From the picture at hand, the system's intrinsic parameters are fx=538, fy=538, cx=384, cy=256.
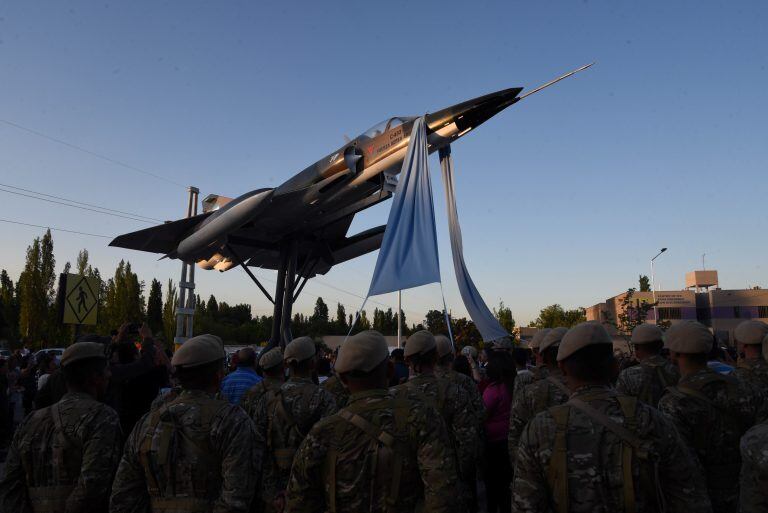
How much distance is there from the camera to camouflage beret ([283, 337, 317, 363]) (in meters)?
4.37

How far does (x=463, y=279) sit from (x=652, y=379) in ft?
18.4

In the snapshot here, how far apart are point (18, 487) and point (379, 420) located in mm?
2451

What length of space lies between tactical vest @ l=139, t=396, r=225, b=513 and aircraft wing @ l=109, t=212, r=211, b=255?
1278cm

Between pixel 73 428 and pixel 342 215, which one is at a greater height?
pixel 342 215

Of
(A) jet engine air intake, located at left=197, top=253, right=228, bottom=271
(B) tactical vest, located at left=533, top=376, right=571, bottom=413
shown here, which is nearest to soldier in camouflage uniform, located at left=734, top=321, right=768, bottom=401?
(B) tactical vest, located at left=533, top=376, right=571, bottom=413

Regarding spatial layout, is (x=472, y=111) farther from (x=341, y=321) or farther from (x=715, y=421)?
(x=341, y=321)

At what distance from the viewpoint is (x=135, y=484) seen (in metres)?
2.88

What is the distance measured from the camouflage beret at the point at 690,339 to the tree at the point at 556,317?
231 feet

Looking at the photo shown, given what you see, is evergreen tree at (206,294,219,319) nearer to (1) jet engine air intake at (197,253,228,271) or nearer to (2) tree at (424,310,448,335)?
(2) tree at (424,310,448,335)

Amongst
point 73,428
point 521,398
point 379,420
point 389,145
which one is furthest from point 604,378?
point 389,145

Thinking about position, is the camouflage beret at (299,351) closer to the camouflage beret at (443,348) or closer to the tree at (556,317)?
the camouflage beret at (443,348)

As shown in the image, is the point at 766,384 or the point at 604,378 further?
the point at 766,384

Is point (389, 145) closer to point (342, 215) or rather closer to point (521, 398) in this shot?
point (342, 215)

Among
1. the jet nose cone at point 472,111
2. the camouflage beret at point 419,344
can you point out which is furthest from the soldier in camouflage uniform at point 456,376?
the jet nose cone at point 472,111
